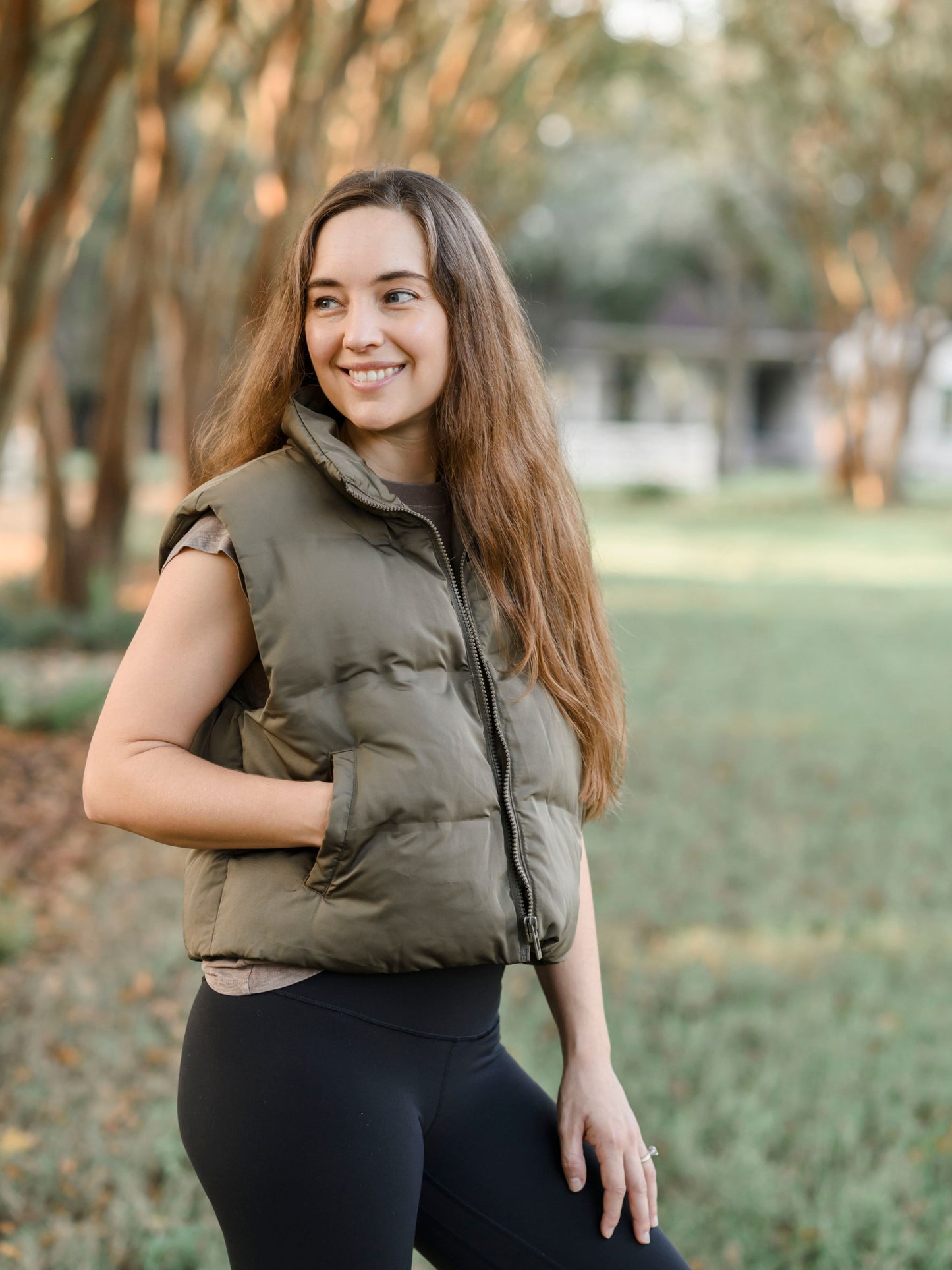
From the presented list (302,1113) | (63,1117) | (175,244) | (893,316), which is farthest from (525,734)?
(893,316)

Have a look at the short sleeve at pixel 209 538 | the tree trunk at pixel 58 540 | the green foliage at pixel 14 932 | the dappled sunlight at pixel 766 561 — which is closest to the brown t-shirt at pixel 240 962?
the short sleeve at pixel 209 538

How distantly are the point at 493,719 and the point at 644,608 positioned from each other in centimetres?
1352

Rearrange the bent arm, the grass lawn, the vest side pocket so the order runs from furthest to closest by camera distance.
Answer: the grass lawn → the bent arm → the vest side pocket

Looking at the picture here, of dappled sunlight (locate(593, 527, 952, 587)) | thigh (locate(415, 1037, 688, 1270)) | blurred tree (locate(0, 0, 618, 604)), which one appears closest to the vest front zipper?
thigh (locate(415, 1037, 688, 1270))

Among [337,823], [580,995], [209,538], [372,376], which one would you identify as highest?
[372,376]

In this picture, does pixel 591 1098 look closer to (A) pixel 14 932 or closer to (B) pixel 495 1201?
(B) pixel 495 1201

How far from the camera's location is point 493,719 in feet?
6.08

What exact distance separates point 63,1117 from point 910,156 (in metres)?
26.8

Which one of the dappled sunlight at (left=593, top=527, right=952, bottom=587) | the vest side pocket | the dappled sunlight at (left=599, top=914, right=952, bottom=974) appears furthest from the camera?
the dappled sunlight at (left=593, top=527, right=952, bottom=587)

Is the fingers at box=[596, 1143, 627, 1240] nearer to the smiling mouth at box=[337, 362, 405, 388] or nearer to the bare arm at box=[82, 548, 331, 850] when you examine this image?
the bare arm at box=[82, 548, 331, 850]

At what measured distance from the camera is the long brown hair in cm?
191

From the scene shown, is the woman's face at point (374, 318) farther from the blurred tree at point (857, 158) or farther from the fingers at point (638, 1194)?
the blurred tree at point (857, 158)

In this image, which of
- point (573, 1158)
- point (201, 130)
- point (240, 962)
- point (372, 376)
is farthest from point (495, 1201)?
point (201, 130)

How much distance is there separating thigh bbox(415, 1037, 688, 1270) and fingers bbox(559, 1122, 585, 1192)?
2cm
